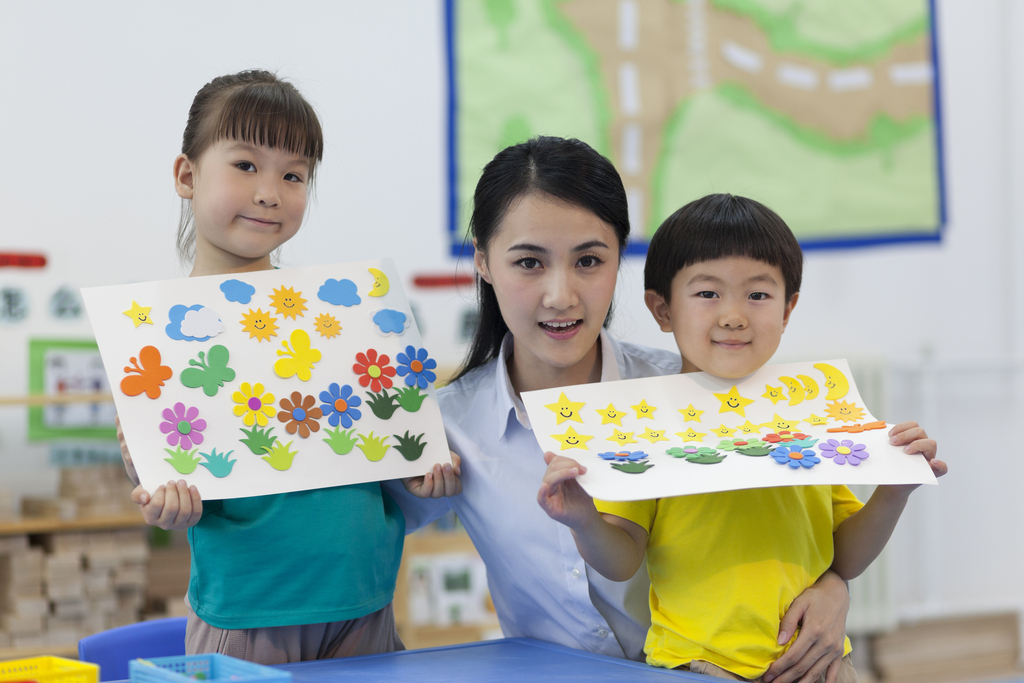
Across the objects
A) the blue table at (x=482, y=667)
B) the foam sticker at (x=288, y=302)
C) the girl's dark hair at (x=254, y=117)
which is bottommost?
the blue table at (x=482, y=667)

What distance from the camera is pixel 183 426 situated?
3.88 feet

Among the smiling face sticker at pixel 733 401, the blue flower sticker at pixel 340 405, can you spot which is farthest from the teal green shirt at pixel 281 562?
the smiling face sticker at pixel 733 401

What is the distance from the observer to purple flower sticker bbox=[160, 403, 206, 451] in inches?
46.2

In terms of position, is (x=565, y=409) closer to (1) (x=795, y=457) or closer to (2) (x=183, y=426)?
(1) (x=795, y=457)

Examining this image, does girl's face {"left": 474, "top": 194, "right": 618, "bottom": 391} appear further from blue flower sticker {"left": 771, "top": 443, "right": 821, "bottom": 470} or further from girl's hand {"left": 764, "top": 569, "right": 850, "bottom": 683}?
girl's hand {"left": 764, "top": 569, "right": 850, "bottom": 683}

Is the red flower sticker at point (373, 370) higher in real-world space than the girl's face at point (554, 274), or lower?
lower

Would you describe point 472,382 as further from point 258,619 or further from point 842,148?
point 842,148

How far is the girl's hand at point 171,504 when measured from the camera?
3.64ft

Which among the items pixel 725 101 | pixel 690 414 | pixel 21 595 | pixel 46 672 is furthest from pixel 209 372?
pixel 725 101

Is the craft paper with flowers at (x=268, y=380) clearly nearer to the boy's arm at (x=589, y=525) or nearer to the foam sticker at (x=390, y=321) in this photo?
the foam sticker at (x=390, y=321)

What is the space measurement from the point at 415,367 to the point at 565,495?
360 millimetres

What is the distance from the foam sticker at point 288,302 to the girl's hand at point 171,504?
282mm

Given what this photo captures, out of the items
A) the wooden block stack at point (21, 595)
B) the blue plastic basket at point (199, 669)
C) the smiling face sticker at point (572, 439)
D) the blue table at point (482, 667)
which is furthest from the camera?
the wooden block stack at point (21, 595)

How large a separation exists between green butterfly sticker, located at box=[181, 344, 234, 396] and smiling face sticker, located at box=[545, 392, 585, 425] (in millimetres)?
450
